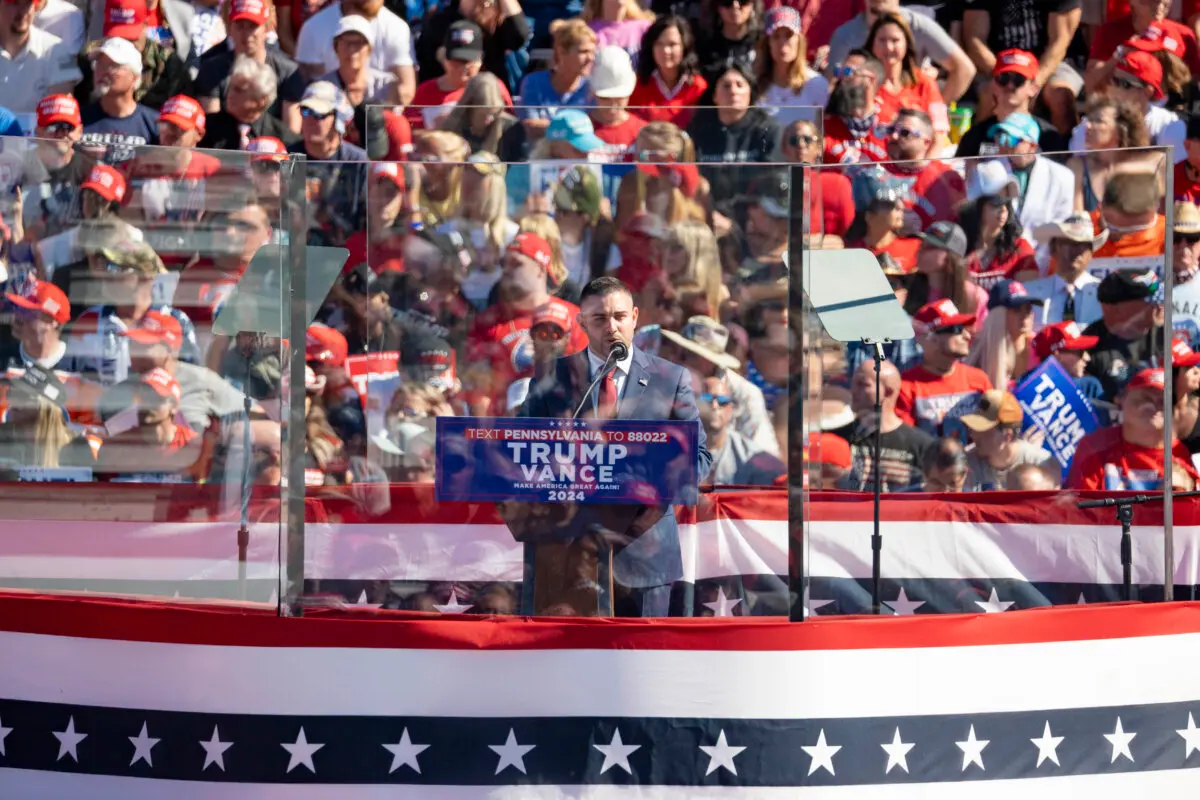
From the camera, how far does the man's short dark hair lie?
4.75 m

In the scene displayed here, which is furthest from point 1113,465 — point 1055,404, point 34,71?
point 34,71

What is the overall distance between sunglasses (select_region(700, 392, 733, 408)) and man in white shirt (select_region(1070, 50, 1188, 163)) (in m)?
4.94

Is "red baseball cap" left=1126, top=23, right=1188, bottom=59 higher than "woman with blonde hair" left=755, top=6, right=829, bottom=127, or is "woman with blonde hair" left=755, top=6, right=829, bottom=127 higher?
"red baseball cap" left=1126, top=23, right=1188, bottom=59

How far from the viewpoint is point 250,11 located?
955 centimetres

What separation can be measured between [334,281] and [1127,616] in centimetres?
239

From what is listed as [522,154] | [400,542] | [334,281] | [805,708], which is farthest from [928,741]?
[522,154]

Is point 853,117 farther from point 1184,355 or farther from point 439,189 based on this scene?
point 439,189

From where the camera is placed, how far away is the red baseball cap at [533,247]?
4770 mm

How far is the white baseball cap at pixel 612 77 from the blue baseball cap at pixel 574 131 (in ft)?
8.49

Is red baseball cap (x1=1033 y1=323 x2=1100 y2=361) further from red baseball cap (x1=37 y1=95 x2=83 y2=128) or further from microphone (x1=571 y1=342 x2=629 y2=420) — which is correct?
red baseball cap (x1=37 y1=95 x2=83 y2=128)

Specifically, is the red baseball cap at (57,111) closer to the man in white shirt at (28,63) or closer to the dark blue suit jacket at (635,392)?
the man in white shirt at (28,63)

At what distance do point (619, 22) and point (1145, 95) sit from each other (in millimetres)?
2857

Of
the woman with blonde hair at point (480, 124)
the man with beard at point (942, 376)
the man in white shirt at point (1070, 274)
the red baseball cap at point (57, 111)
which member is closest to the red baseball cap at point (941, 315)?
the man with beard at point (942, 376)

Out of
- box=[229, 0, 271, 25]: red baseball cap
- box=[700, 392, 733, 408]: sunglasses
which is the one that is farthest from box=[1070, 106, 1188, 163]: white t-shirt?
box=[700, 392, 733, 408]: sunglasses
